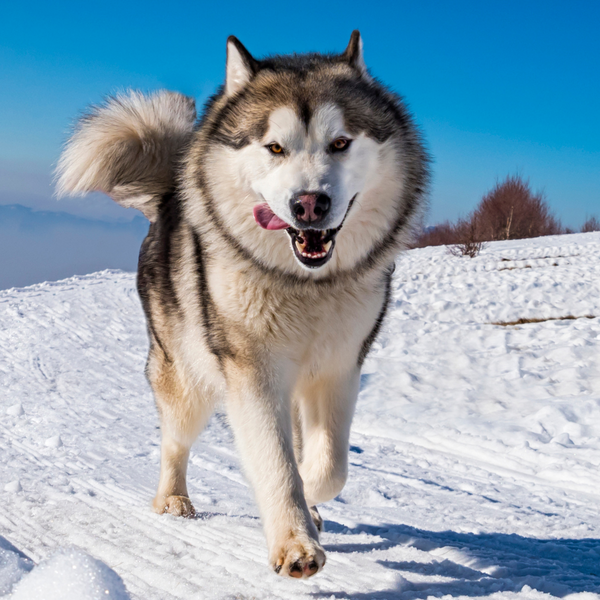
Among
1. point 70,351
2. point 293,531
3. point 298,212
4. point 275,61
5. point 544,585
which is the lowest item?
point 70,351

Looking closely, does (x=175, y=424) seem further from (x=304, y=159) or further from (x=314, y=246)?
(x=304, y=159)

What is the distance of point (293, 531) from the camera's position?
6.85 ft

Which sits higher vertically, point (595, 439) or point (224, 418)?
point (224, 418)

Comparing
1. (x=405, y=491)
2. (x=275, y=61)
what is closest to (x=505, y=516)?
(x=405, y=491)

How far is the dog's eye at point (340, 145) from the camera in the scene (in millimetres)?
2160

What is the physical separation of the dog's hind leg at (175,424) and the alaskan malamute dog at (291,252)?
0.30m

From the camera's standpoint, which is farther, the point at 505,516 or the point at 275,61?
the point at 505,516

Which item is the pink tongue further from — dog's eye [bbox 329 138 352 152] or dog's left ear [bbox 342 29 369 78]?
dog's left ear [bbox 342 29 369 78]

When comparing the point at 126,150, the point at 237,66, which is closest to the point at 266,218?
the point at 237,66

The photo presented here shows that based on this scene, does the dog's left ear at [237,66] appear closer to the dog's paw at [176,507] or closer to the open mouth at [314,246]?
the open mouth at [314,246]

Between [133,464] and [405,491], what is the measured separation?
179cm

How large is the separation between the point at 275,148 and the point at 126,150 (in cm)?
121

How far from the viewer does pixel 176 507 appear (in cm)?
314

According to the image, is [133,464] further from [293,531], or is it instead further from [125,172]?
[293,531]
